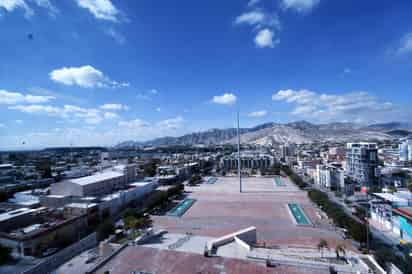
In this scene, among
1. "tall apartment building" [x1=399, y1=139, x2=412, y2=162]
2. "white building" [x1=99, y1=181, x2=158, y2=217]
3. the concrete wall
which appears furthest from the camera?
"tall apartment building" [x1=399, y1=139, x2=412, y2=162]

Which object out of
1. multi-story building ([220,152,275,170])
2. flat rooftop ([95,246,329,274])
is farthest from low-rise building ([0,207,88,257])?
multi-story building ([220,152,275,170])

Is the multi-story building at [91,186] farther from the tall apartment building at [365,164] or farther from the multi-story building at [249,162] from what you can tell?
the tall apartment building at [365,164]

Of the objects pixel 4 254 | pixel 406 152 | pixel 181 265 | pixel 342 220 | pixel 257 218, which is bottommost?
pixel 257 218

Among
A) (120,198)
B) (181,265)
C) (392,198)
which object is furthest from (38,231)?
(392,198)

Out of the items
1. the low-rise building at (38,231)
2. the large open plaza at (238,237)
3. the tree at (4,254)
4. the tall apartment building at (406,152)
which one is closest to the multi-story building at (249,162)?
the large open plaza at (238,237)

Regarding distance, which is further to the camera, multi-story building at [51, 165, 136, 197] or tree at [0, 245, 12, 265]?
multi-story building at [51, 165, 136, 197]

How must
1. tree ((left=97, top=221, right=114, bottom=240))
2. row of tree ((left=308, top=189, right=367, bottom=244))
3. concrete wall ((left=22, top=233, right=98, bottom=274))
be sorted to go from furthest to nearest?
tree ((left=97, top=221, right=114, bottom=240)), row of tree ((left=308, top=189, right=367, bottom=244)), concrete wall ((left=22, top=233, right=98, bottom=274))

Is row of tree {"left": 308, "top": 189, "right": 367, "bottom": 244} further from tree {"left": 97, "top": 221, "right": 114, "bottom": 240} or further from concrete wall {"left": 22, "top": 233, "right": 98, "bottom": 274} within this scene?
concrete wall {"left": 22, "top": 233, "right": 98, "bottom": 274}

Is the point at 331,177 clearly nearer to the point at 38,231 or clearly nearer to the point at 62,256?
the point at 62,256
